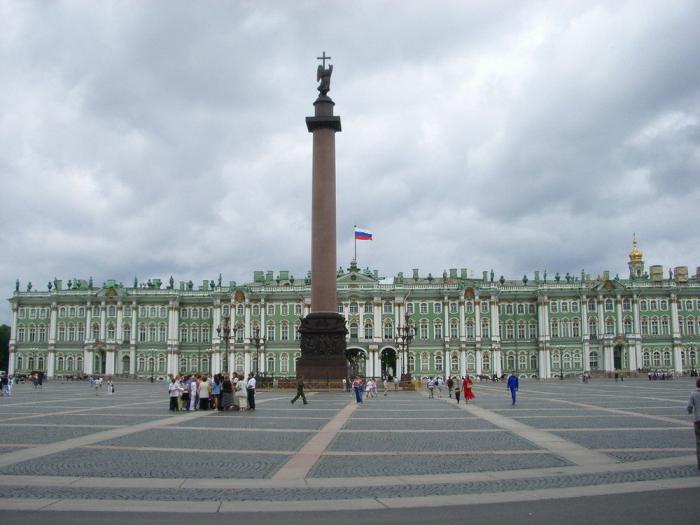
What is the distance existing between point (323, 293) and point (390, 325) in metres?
56.6

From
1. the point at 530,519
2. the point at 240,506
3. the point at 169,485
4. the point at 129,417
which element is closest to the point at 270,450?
the point at 169,485

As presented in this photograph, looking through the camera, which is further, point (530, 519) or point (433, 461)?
point (433, 461)

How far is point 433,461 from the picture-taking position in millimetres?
13242

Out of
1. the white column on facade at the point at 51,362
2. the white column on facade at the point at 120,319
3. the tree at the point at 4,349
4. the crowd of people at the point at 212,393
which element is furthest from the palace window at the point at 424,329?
the crowd of people at the point at 212,393

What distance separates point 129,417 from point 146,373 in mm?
83552

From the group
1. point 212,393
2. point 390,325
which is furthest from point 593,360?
point 212,393

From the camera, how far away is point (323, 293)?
44469mm

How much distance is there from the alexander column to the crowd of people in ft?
53.6

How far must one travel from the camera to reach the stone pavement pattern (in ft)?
32.8

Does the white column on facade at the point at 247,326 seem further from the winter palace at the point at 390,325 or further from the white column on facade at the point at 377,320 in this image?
the white column on facade at the point at 377,320

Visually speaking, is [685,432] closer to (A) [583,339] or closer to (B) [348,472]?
(B) [348,472]

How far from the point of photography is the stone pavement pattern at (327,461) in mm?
9992

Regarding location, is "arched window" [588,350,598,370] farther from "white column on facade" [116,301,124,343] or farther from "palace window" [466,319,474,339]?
"white column on facade" [116,301,124,343]

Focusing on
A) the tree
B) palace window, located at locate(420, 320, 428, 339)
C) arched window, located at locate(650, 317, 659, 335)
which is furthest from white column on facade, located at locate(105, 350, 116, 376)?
arched window, located at locate(650, 317, 659, 335)
